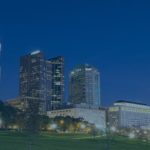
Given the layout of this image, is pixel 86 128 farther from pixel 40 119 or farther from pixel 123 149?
pixel 123 149

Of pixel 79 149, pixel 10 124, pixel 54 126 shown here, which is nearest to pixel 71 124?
pixel 54 126

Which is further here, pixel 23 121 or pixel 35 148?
pixel 23 121

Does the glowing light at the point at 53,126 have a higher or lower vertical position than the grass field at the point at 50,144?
higher

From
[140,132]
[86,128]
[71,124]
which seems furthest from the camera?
[140,132]

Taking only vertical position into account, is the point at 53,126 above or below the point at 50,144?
above

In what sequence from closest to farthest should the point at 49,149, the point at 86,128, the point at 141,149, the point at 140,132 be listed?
the point at 49,149 → the point at 141,149 → the point at 86,128 → the point at 140,132

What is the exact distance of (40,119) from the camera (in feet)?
403

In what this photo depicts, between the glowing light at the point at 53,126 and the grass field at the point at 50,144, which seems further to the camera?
the glowing light at the point at 53,126

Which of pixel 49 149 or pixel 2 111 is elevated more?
pixel 2 111

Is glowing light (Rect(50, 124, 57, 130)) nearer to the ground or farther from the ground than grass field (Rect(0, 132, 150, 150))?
farther from the ground

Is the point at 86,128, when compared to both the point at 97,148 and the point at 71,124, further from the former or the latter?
the point at 97,148

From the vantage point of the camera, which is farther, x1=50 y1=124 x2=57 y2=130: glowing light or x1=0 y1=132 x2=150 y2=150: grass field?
x1=50 y1=124 x2=57 y2=130: glowing light

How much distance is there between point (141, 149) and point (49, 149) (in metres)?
19.2

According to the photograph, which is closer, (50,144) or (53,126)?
(50,144)
